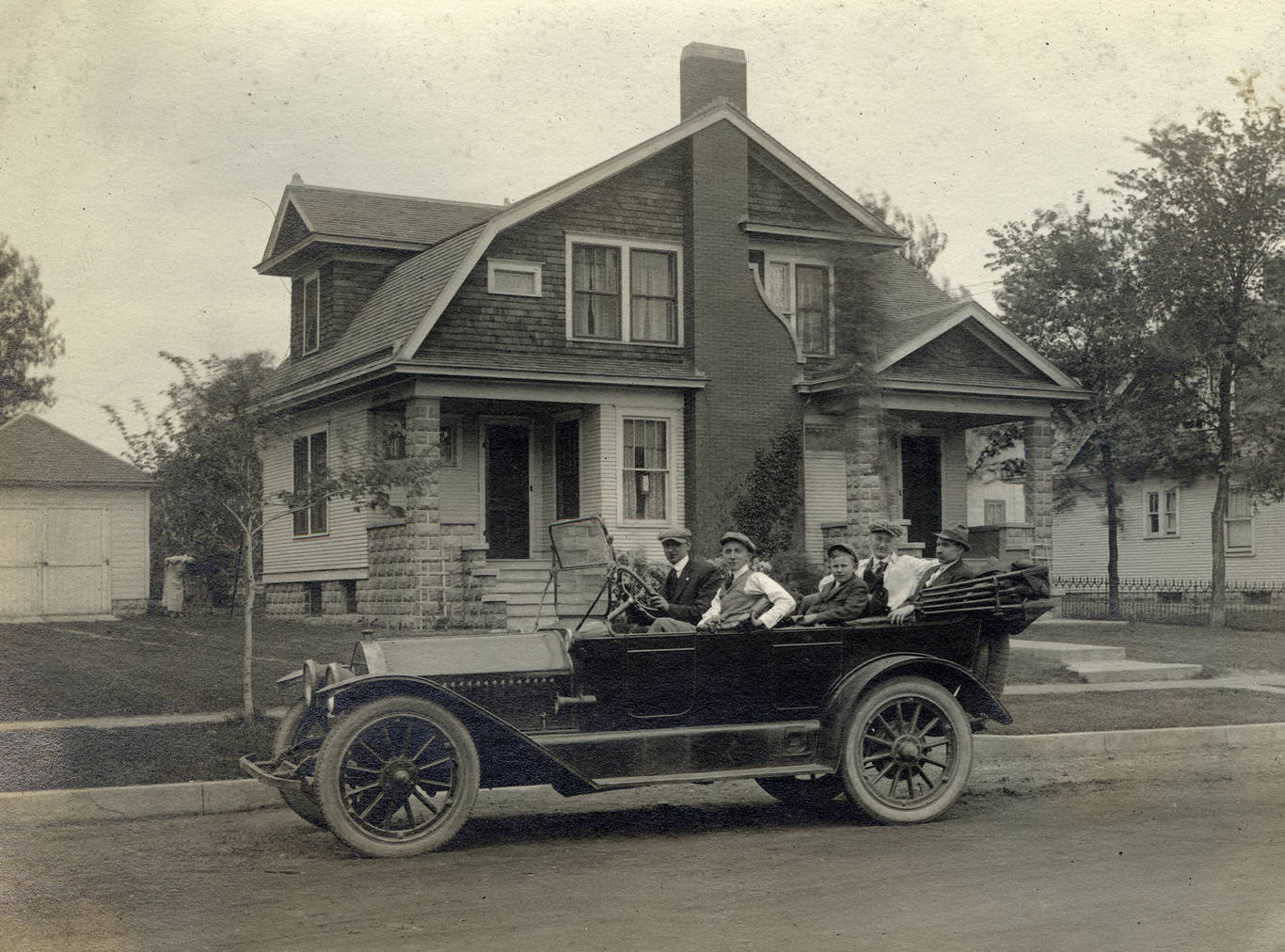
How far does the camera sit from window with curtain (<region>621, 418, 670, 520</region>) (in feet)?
72.5

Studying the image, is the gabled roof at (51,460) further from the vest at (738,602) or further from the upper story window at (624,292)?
the vest at (738,602)

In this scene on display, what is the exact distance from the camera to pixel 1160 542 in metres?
34.8

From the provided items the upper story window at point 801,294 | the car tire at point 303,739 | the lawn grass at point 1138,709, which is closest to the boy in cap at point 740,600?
the car tire at point 303,739

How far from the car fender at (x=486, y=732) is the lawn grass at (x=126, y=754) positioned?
6.72 feet

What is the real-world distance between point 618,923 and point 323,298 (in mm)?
20002

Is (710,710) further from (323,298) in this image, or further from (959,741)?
(323,298)

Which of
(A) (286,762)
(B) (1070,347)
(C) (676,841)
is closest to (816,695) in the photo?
(C) (676,841)

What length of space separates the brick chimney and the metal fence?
11.0m

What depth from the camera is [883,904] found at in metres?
6.02

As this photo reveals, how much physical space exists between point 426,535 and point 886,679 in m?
12.4

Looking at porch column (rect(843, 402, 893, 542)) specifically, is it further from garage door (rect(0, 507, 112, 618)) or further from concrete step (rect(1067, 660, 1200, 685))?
garage door (rect(0, 507, 112, 618))

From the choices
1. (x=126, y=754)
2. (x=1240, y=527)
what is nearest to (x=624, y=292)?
(x=126, y=754)

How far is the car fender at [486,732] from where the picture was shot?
743 centimetres

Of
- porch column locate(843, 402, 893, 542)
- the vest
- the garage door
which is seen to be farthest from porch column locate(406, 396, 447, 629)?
the vest
